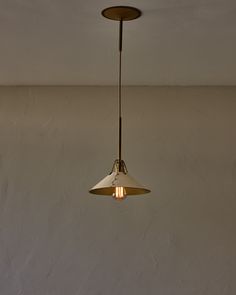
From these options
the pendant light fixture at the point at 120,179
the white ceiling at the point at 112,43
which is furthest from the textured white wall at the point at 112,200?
the pendant light fixture at the point at 120,179

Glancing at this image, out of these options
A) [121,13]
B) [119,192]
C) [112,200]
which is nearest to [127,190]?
[119,192]

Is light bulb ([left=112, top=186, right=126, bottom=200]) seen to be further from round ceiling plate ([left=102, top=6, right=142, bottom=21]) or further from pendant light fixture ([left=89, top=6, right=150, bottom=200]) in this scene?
round ceiling plate ([left=102, top=6, right=142, bottom=21])

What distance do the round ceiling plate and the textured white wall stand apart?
2.95ft

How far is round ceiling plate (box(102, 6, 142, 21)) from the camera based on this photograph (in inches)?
68.0

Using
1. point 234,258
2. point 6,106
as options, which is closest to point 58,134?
point 6,106

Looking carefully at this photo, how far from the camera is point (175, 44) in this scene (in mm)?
2070

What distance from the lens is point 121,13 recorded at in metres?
1.76

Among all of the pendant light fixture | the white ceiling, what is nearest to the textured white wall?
the white ceiling

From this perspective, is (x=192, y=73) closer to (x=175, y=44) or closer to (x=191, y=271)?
(x=175, y=44)

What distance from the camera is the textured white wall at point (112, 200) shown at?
2.51m

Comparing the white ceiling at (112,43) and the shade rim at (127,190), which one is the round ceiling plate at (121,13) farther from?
the shade rim at (127,190)

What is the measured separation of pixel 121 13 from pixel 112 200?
1.09 m

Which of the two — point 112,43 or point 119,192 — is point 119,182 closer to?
point 119,192

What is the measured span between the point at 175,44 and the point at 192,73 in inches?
16.2
